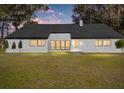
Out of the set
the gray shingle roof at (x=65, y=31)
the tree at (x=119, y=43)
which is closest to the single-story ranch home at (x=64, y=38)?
the gray shingle roof at (x=65, y=31)

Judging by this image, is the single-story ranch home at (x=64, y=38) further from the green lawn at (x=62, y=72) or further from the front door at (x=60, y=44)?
the green lawn at (x=62, y=72)

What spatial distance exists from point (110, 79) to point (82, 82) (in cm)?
104

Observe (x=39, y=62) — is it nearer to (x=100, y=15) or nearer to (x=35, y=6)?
(x=35, y=6)

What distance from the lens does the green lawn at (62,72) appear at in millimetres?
12555

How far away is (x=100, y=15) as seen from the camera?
18344mm

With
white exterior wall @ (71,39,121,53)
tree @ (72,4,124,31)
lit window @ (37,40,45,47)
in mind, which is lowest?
white exterior wall @ (71,39,121,53)

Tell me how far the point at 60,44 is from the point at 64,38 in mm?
1138

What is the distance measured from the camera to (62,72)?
569 inches

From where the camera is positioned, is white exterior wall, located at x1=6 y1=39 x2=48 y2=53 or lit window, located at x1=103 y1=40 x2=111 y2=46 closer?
white exterior wall, located at x1=6 y1=39 x2=48 y2=53

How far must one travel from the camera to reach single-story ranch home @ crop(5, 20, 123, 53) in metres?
22.0

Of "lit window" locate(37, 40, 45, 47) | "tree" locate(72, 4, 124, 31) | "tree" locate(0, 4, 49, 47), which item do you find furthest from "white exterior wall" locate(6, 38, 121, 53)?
"tree" locate(0, 4, 49, 47)

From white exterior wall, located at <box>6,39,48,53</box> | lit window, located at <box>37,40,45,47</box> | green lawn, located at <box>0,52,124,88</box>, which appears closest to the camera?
green lawn, located at <box>0,52,124,88</box>

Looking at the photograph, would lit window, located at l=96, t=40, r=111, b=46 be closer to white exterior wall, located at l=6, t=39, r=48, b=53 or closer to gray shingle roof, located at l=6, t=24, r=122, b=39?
gray shingle roof, located at l=6, t=24, r=122, b=39
